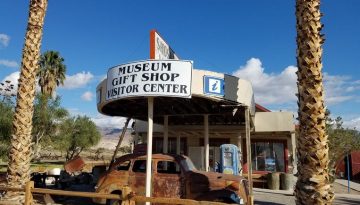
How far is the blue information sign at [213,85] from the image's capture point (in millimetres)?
10008

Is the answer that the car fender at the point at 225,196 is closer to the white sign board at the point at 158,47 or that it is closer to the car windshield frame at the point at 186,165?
the car windshield frame at the point at 186,165

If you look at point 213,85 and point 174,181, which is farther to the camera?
point 213,85

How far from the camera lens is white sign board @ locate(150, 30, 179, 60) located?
35.1 feet

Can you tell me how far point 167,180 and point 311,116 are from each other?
4448 millimetres

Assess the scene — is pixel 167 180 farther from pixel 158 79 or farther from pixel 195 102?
pixel 195 102

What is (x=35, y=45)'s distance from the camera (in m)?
11.1

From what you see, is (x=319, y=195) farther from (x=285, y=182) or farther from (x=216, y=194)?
(x=285, y=182)

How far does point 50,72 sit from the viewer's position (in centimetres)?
4169

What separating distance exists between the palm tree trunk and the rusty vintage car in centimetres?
257

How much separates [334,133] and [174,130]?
11286 millimetres

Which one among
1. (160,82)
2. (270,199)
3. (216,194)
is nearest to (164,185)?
(216,194)

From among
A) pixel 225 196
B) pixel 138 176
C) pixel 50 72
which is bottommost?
pixel 225 196

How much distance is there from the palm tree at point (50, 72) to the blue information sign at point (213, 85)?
3465 centimetres

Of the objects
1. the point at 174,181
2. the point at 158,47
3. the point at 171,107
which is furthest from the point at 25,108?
the point at 171,107
